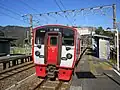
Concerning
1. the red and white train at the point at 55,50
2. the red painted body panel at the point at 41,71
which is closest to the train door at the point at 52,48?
the red and white train at the point at 55,50

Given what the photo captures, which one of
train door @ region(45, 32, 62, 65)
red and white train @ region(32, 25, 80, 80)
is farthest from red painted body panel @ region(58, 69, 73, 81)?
train door @ region(45, 32, 62, 65)

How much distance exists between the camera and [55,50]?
32.1 ft

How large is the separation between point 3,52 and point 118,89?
21.4 meters

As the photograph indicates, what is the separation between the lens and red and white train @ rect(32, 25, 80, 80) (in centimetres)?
962

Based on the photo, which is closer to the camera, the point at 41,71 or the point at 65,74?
the point at 65,74

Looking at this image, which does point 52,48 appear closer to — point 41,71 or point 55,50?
point 55,50

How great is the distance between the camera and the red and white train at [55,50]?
31.6 feet

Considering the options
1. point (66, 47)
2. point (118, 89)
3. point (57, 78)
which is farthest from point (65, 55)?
point (118, 89)

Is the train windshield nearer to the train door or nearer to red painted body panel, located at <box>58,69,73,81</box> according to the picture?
the train door

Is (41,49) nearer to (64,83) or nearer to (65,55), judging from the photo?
(65,55)

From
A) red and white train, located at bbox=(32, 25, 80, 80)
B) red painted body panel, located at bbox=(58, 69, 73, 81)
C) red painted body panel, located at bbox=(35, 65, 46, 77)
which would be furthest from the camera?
red painted body panel, located at bbox=(35, 65, 46, 77)

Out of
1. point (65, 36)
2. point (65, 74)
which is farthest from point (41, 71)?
point (65, 36)

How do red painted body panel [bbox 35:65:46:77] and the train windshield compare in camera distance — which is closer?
the train windshield

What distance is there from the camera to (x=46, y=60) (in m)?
9.95
